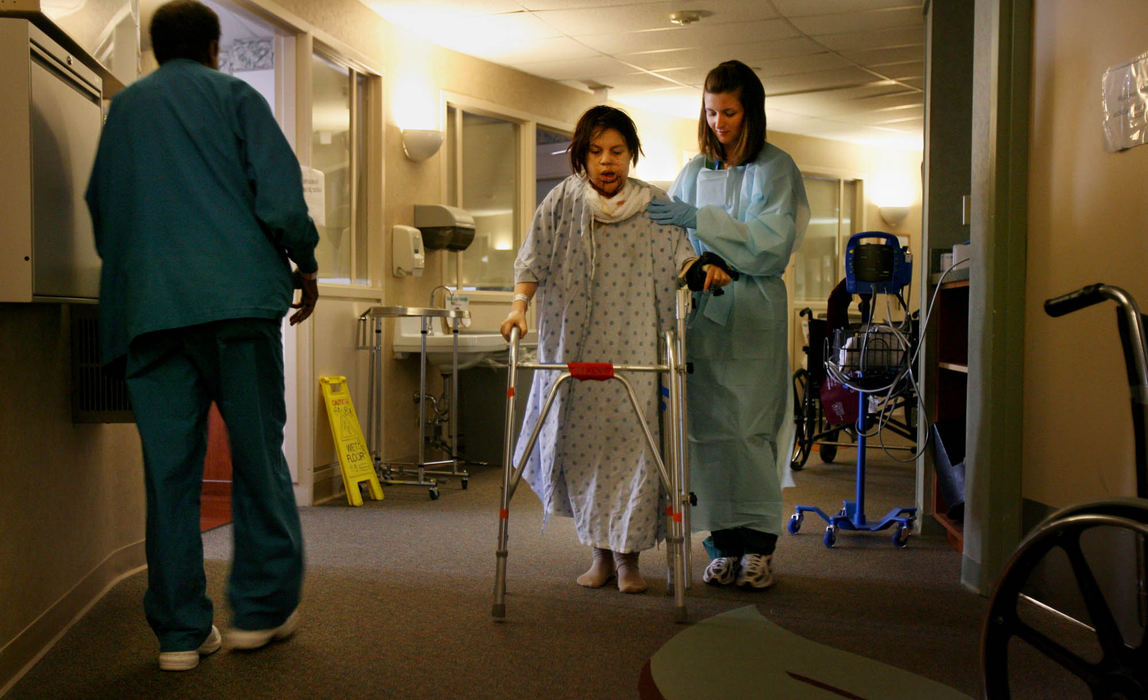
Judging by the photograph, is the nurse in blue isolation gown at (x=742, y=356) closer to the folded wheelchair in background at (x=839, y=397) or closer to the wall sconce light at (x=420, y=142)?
the folded wheelchair in background at (x=839, y=397)

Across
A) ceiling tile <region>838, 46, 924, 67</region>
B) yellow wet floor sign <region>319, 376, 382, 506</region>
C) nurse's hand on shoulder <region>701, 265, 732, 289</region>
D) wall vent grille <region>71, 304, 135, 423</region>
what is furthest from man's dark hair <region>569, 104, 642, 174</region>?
ceiling tile <region>838, 46, 924, 67</region>

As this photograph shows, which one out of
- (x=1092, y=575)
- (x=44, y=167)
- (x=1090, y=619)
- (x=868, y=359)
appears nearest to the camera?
(x=1092, y=575)

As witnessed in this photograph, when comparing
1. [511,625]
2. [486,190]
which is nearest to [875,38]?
[486,190]

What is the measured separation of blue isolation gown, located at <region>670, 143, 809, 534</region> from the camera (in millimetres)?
3037

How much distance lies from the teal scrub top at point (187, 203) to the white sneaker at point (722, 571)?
1.57 m

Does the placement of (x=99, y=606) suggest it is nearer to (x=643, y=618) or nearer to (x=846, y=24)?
(x=643, y=618)

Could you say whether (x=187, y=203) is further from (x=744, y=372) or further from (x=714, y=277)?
(x=744, y=372)

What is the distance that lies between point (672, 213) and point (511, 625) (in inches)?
49.4

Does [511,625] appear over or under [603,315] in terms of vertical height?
under

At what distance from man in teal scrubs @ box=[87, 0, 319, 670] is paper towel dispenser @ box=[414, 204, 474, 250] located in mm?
3523

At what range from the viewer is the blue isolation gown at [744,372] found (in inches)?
120

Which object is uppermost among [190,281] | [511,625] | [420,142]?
[420,142]

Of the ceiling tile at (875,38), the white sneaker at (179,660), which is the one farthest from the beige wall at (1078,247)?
the ceiling tile at (875,38)

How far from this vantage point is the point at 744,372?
3.06m
